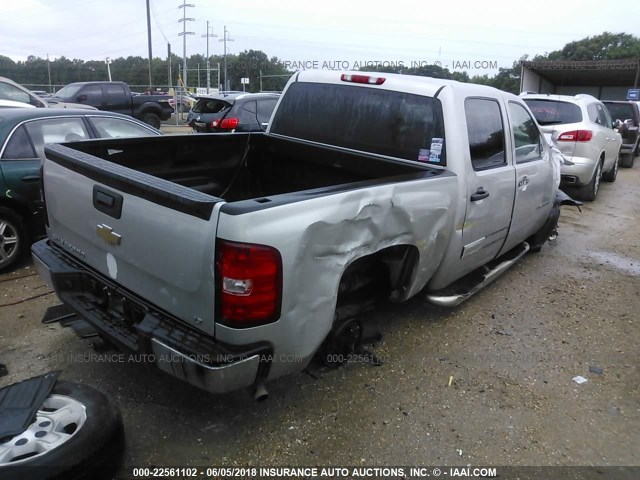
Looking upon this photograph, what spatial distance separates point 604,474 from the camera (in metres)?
2.59

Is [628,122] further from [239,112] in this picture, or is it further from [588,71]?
[588,71]

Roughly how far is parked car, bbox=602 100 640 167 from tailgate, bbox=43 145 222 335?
13.9 meters

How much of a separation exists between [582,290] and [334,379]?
10.1 feet

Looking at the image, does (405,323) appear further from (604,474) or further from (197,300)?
(197,300)

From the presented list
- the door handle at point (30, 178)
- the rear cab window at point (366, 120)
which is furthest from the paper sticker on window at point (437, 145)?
the door handle at point (30, 178)

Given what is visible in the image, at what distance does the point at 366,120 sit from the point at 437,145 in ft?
2.11

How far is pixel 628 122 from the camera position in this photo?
13.4 m

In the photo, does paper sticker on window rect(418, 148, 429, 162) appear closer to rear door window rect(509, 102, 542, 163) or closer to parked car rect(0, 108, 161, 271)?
rear door window rect(509, 102, 542, 163)

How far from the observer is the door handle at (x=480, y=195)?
143 inches

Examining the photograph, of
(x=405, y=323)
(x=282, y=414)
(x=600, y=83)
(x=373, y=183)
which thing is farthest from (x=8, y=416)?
(x=600, y=83)

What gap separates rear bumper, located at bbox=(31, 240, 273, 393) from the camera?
7.38ft

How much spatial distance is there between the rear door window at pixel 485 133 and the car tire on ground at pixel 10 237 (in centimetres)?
415

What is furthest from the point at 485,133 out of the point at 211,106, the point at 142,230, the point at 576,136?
the point at 211,106

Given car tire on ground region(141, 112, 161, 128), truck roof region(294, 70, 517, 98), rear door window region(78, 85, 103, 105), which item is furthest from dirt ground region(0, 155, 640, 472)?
car tire on ground region(141, 112, 161, 128)
